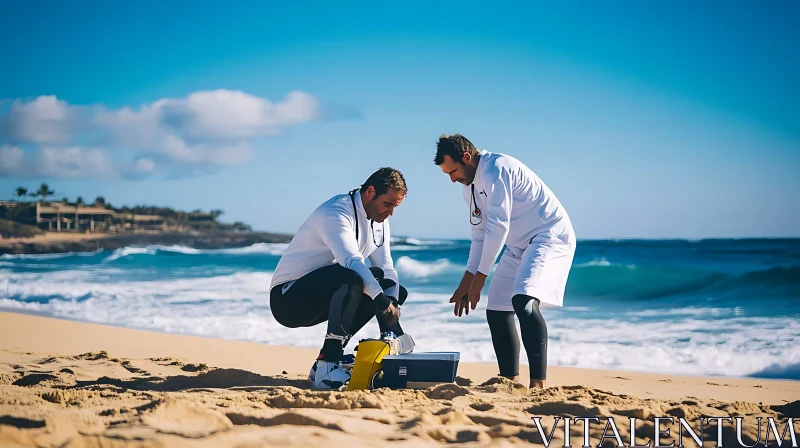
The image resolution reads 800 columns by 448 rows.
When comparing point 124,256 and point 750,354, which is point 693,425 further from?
point 124,256

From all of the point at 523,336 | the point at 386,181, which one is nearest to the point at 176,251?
the point at 386,181

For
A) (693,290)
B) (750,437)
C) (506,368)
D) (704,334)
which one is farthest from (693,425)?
(693,290)

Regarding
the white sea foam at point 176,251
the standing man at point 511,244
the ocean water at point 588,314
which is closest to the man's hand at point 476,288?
the standing man at point 511,244

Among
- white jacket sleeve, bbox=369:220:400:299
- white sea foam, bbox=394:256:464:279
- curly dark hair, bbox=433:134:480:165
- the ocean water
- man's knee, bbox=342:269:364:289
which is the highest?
curly dark hair, bbox=433:134:480:165

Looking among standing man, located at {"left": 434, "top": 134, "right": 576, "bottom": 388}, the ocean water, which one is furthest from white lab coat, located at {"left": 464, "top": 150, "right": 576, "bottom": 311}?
the ocean water

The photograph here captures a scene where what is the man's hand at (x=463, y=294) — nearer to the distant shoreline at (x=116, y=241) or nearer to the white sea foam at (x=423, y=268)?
the white sea foam at (x=423, y=268)

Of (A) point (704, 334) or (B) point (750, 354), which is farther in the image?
(A) point (704, 334)

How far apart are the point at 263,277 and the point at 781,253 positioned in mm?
22310

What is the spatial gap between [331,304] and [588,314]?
25.5 feet

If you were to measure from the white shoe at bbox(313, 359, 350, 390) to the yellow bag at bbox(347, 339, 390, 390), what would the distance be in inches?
4.3

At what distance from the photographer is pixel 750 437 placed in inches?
120

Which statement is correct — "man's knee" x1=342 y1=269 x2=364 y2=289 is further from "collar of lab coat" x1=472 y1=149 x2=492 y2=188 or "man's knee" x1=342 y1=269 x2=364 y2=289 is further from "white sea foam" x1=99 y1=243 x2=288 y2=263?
"white sea foam" x1=99 y1=243 x2=288 y2=263

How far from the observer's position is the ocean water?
6.82 meters

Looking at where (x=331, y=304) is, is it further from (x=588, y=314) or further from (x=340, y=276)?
(x=588, y=314)
